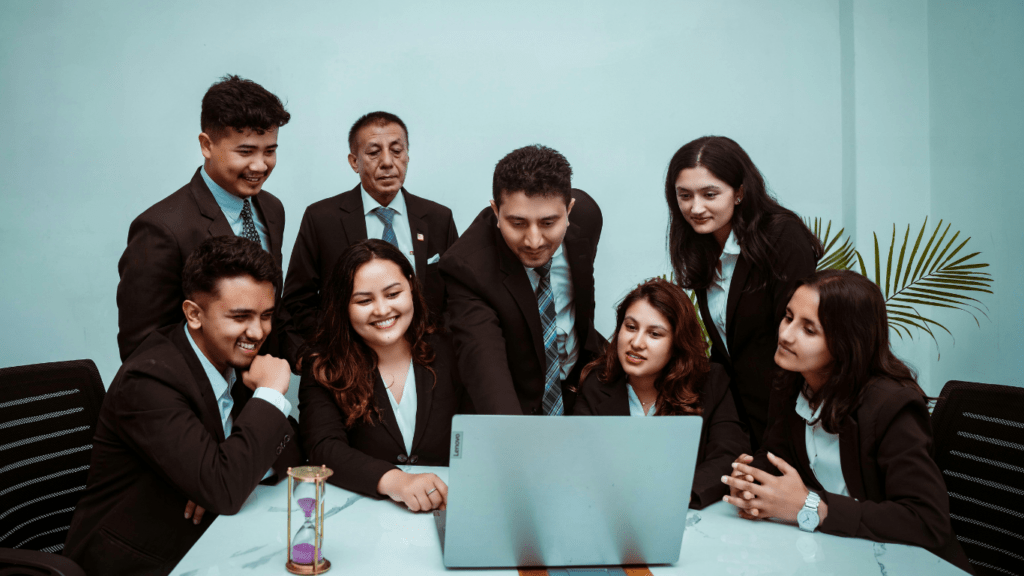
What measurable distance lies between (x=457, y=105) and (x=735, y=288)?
2281 millimetres

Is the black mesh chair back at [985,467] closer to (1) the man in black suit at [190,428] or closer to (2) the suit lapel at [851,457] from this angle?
(2) the suit lapel at [851,457]

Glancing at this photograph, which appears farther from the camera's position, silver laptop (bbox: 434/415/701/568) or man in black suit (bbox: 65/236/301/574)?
man in black suit (bbox: 65/236/301/574)

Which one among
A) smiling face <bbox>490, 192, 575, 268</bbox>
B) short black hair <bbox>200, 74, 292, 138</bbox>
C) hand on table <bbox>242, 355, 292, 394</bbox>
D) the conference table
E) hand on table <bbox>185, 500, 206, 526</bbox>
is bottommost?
hand on table <bbox>185, 500, 206, 526</bbox>

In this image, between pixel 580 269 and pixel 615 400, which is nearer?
pixel 615 400

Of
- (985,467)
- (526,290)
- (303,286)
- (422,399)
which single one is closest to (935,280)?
(985,467)

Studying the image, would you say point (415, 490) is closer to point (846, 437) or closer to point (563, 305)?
point (563, 305)

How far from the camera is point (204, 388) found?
6.42 ft

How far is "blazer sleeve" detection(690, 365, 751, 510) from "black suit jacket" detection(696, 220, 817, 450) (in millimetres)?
134

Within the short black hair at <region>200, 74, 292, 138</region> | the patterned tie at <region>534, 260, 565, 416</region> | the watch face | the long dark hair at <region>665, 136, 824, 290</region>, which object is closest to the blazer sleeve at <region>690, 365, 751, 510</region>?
the watch face

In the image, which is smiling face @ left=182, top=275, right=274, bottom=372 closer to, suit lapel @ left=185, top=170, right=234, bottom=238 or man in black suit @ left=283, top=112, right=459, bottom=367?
suit lapel @ left=185, top=170, right=234, bottom=238

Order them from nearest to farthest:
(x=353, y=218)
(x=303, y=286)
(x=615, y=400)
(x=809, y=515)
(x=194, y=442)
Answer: (x=809, y=515) → (x=194, y=442) → (x=615, y=400) → (x=303, y=286) → (x=353, y=218)

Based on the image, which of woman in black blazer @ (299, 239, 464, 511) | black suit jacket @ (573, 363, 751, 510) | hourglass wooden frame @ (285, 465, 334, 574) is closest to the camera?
hourglass wooden frame @ (285, 465, 334, 574)

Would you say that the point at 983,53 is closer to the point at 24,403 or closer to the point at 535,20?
the point at 535,20

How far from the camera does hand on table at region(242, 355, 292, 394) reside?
1972 mm
